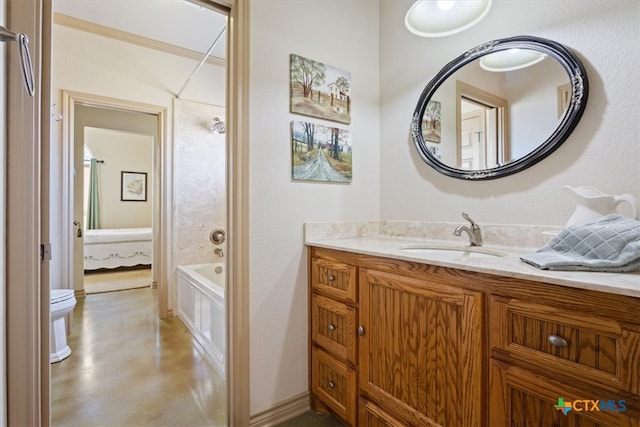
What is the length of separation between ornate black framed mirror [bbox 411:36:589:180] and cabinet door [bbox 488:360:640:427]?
0.95 metres

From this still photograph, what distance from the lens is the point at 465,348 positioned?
995mm

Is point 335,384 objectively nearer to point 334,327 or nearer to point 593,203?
point 334,327

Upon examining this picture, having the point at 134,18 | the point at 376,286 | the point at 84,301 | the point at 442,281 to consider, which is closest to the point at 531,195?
the point at 442,281

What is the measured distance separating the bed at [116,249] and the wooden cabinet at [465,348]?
4855 mm

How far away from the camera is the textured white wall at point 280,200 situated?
1564 mm

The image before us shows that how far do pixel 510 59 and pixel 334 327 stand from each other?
159 centimetres

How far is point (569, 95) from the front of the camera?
126 cm

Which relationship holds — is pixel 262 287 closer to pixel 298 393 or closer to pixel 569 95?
pixel 298 393

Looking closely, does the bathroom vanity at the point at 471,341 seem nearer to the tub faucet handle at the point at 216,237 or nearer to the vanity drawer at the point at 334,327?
the vanity drawer at the point at 334,327

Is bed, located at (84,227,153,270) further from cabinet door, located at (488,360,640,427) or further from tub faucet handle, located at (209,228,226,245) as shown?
cabinet door, located at (488,360,640,427)

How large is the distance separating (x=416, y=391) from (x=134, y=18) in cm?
347

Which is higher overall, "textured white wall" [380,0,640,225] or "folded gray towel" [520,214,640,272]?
"textured white wall" [380,0,640,225]

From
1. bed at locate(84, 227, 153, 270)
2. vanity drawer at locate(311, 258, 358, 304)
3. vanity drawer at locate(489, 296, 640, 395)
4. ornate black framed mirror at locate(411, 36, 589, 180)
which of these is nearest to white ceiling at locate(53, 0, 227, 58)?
ornate black framed mirror at locate(411, 36, 589, 180)

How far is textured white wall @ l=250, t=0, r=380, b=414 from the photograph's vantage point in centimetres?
156
